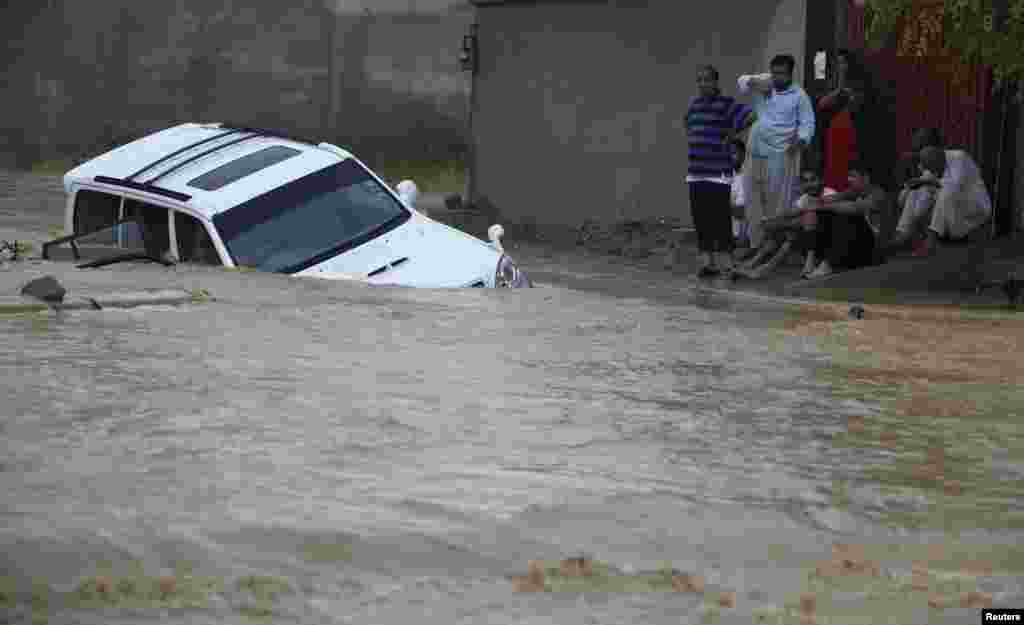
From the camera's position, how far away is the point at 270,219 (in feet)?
38.2

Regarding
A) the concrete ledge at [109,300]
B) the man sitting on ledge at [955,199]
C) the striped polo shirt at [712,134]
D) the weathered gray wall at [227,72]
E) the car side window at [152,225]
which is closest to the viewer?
the concrete ledge at [109,300]

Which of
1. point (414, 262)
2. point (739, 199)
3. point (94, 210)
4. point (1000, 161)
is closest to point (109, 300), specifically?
point (414, 262)

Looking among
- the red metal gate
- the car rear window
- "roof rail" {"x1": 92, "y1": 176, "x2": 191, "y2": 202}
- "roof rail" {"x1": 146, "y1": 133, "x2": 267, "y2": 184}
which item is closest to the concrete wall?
the red metal gate

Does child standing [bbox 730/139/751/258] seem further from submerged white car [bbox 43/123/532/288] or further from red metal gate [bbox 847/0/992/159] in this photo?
submerged white car [bbox 43/123/532/288]

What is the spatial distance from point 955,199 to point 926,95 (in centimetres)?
150

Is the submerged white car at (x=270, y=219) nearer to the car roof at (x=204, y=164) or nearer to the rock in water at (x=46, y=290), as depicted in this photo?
the car roof at (x=204, y=164)

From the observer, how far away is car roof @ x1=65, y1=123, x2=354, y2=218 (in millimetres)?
11625

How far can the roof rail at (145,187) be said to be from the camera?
11617mm

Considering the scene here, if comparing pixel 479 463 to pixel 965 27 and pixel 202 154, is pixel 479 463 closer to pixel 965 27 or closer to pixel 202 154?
pixel 202 154

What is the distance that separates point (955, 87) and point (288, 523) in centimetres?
1074

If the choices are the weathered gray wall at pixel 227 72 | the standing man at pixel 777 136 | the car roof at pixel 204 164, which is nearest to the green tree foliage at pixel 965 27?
the standing man at pixel 777 136

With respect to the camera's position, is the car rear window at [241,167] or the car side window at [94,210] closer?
the car rear window at [241,167]

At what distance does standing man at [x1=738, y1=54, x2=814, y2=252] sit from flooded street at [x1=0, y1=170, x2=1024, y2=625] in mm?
4483

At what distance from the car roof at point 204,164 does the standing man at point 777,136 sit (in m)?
4.00
